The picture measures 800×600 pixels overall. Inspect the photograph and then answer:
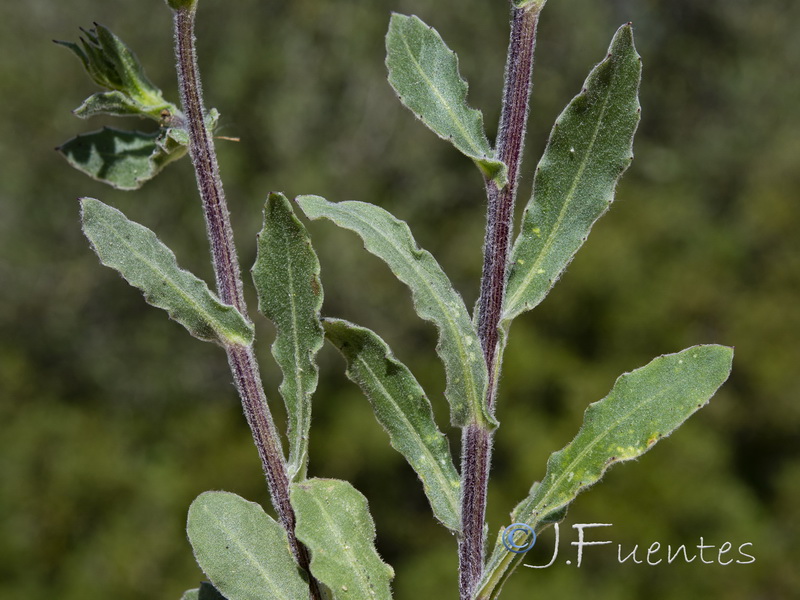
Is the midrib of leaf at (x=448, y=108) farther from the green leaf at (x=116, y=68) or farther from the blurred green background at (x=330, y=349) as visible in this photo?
the blurred green background at (x=330, y=349)

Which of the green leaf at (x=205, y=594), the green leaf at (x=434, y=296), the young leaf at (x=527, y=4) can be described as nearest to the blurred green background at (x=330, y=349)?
the green leaf at (x=205, y=594)

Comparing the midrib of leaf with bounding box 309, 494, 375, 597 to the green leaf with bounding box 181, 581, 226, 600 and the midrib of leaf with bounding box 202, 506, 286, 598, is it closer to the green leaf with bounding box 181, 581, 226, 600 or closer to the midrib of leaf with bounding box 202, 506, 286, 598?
the midrib of leaf with bounding box 202, 506, 286, 598

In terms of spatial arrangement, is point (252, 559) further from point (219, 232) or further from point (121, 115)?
point (121, 115)

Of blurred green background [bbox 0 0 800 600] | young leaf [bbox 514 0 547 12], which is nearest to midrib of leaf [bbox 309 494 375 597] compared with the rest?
young leaf [bbox 514 0 547 12]

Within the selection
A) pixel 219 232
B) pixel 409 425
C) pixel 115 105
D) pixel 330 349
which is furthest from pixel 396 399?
pixel 330 349

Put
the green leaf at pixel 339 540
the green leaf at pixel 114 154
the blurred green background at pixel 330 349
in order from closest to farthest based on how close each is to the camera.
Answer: the green leaf at pixel 339 540 < the green leaf at pixel 114 154 < the blurred green background at pixel 330 349

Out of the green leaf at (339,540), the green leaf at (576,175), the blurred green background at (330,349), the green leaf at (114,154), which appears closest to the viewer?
the green leaf at (339,540)
